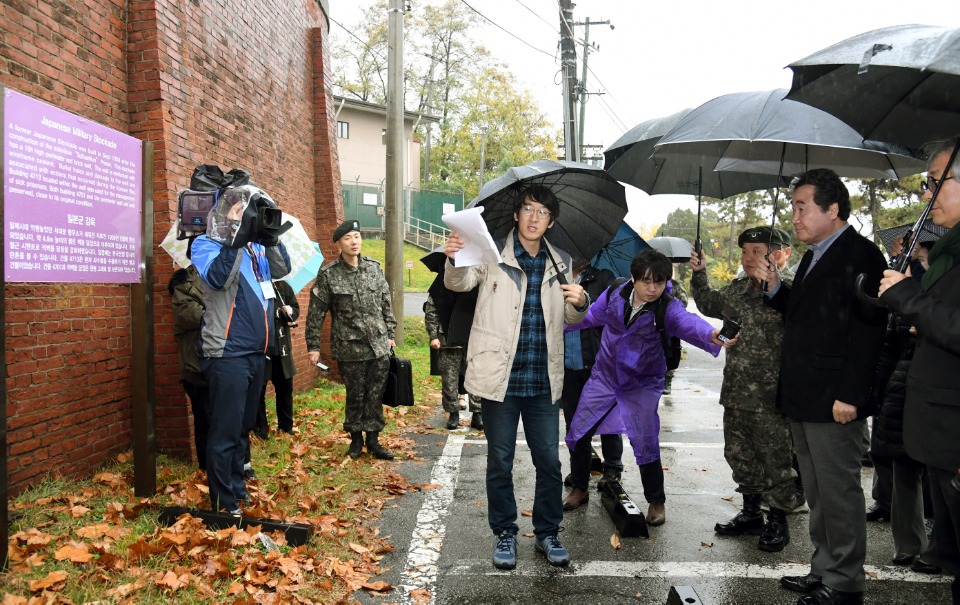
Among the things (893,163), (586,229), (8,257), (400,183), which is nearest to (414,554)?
(586,229)

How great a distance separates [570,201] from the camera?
4.38 metres

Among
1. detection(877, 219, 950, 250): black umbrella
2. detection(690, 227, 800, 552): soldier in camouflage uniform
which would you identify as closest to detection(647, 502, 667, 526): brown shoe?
detection(690, 227, 800, 552): soldier in camouflage uniform

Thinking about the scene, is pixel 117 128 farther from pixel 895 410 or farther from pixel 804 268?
pixel 895 410

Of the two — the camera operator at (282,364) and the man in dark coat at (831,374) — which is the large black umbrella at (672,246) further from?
the man in dark coat at (831,374)

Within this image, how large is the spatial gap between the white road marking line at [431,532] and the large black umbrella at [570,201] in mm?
2048

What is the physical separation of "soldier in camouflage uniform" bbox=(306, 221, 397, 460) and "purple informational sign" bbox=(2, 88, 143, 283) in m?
1.98

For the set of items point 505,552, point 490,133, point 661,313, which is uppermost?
point 490,133

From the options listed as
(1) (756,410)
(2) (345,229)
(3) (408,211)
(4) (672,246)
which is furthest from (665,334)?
(3) (408,211)

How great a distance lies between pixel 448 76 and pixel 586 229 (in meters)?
43.0

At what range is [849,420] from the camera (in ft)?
11.0

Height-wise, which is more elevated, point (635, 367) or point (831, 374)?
point (831, 374)

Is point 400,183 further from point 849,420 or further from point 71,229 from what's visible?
point 849,420

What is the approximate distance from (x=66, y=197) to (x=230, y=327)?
121 centimetres

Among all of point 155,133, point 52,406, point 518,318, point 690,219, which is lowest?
point 52,406
